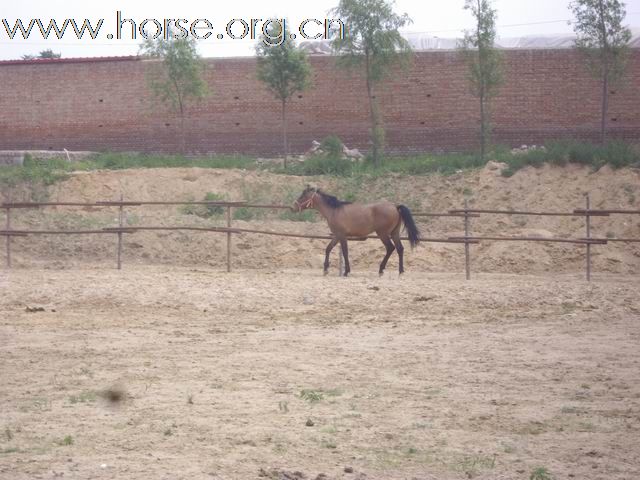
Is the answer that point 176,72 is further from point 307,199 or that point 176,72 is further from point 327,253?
point 327,253

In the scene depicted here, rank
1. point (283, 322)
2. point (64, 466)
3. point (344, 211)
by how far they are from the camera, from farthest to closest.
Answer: point (344, 211)
point (283, 322)
point (64, 466)

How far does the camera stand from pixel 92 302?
1559 centimetres

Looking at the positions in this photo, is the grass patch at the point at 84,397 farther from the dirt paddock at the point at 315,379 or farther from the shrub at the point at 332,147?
the shrub at the point at 332,147

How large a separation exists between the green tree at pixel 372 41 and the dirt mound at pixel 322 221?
3.89m

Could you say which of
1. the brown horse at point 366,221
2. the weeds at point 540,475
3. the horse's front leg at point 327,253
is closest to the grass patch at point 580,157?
the brown horse at point 366,221

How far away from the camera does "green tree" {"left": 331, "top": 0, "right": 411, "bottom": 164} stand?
31.0m

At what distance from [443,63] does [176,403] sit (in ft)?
89.6

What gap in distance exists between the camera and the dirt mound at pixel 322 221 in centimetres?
2270

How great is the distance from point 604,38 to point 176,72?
13709 mm

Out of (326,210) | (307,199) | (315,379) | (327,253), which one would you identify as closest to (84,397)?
(315,379)

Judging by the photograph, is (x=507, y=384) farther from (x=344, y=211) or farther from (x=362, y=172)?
(x=362, y=172)

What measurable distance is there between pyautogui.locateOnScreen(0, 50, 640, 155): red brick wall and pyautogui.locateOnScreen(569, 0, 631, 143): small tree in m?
2.94

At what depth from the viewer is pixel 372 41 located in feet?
102

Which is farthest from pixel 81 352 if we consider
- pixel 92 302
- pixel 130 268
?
pixel 130 268
